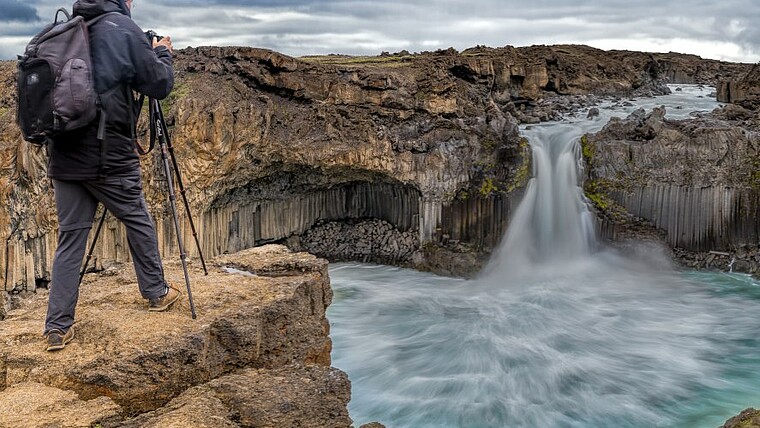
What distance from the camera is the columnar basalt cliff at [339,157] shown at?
51.8 feet

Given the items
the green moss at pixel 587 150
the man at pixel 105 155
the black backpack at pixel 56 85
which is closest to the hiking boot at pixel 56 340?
the man at pixel 105 155

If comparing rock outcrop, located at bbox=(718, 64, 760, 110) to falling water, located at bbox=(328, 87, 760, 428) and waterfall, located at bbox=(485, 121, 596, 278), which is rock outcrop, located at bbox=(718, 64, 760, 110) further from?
waterfall, located at bbox=(485, 121, 596, 278)

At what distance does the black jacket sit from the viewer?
4512 millimetres

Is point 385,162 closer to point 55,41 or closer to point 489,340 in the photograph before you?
point 489,340

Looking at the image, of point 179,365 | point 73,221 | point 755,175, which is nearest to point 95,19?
point 73,221

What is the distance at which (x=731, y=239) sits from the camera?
57.8 ft

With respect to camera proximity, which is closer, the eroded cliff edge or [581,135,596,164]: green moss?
the eroded cliff edge

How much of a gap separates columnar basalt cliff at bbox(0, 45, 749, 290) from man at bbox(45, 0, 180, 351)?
10504 mm

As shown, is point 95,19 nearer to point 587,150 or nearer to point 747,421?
point 747,421

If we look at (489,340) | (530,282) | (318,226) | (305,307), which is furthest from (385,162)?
(305,307)

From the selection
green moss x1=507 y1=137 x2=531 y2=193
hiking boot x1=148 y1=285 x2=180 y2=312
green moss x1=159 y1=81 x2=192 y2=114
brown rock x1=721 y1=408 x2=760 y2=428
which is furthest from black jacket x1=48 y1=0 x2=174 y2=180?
green moss x1=507 y1=137 x2=531 y2=193

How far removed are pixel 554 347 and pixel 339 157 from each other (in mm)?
8179

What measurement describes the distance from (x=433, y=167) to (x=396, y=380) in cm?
845

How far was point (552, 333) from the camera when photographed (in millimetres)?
13352
